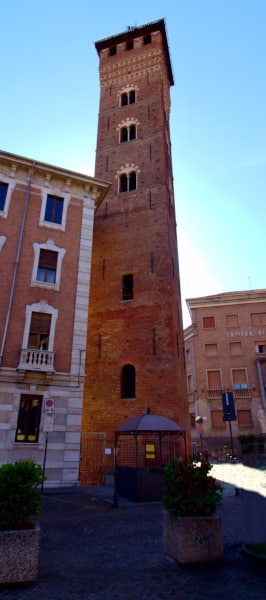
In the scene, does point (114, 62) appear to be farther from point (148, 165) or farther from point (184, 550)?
point (184, 550)

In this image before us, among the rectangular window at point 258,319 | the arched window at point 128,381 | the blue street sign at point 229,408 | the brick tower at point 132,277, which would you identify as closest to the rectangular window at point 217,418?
the rectangular window at point 258,319

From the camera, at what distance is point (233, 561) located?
18.6ft

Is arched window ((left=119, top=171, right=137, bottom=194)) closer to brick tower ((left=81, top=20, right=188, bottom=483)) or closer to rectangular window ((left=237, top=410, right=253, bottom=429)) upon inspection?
brick tower ((left=81, top=20, right=188, bottom=483))

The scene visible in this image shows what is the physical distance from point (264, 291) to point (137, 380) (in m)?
27.8

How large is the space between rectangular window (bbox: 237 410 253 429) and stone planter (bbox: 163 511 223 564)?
33008mm

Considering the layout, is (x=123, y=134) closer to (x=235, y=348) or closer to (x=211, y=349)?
(x=211, y=349)

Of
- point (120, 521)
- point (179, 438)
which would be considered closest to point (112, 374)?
point (179, 438)

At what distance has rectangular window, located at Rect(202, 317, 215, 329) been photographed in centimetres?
4169

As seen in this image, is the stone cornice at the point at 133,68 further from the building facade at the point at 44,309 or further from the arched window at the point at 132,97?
the building facade at the point at 44,309

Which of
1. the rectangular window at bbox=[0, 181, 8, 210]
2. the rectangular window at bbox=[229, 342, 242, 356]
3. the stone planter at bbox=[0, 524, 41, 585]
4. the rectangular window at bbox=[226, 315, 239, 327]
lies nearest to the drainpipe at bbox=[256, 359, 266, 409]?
the rectangular window at bbox=[229, 342, 242, 356]

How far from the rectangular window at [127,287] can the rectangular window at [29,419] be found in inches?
313

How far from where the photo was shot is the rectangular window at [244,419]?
118ft

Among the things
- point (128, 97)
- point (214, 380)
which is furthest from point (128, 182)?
point (214, 380)

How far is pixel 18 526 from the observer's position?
5.19m
